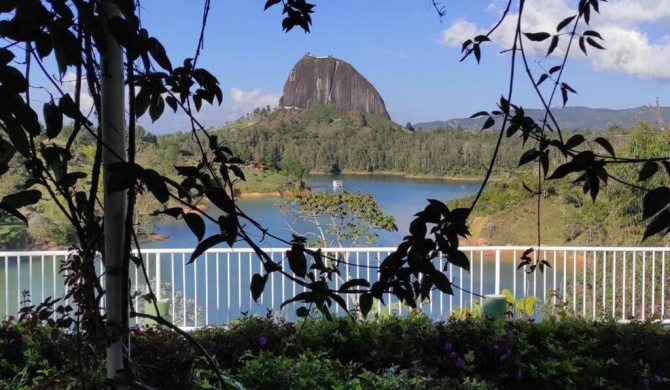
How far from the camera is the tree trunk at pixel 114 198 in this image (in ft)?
2.29

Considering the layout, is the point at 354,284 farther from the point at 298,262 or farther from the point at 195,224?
the point at 195,224

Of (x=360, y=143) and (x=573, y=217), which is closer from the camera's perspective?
(x=573, y=217)

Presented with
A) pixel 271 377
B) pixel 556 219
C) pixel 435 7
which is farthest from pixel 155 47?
pixel 556 219

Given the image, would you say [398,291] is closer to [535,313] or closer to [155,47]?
[155,47]

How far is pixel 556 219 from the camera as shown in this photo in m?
8.77

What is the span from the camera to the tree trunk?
697 millimetres

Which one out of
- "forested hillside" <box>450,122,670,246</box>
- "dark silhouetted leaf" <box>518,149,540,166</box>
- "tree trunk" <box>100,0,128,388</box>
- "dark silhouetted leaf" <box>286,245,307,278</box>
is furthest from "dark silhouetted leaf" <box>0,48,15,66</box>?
"forested hillside" <box>450,122,670,246</box>

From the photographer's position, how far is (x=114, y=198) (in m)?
0.71

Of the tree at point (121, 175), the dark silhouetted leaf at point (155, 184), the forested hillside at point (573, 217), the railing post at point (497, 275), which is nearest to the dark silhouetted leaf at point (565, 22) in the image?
the tree at point (121, 175)

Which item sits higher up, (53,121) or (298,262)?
(53,121)

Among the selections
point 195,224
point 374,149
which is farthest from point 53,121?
point 374,149

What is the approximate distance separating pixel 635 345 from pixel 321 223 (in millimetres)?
3871

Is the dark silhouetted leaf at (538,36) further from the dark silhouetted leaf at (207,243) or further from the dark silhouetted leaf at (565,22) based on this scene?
the dark silhouetted leaf at (207,243)

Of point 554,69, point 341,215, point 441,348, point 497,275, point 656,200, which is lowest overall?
point 441,348
